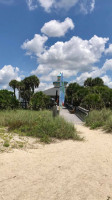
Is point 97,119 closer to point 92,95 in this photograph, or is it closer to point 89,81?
point 92,95

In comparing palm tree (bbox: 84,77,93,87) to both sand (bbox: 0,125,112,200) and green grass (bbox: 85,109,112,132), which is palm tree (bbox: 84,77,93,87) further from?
sand (bbox: 0,125,112,200)

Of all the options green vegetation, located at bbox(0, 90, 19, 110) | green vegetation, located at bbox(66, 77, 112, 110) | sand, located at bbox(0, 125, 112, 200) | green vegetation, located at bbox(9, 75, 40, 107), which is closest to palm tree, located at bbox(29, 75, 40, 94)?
green vegetation, located at bbox(9, 75, 40, 107)

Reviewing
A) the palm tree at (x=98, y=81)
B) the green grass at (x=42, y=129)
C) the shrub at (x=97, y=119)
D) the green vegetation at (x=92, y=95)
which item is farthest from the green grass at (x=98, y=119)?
the palm tree at (x=98, y=81)

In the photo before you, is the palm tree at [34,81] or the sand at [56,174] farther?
the palm tree at [34,81]

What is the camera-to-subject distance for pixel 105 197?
2617mm

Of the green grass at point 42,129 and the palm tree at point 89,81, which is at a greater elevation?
the palm tree at point 89,81

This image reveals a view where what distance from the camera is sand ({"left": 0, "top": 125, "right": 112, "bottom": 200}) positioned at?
2.66 m

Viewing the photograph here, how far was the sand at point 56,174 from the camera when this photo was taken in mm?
2662

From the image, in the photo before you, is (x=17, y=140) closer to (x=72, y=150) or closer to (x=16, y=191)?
(x=72, y=150)

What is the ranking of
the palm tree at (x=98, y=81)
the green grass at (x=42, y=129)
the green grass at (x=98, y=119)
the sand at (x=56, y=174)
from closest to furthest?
the sand at (x=56, y=174) → the green grass at (x=42, y=129) → the green grass at (x=98, y=119) → the palm tree at (x=98, y=81)

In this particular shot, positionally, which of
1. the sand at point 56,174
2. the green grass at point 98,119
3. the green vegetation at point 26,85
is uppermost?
the green vegetation at point 26,85

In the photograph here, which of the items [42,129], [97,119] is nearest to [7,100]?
[97,119]

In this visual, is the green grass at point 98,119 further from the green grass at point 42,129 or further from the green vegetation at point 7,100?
the green vegetation at point 7,100

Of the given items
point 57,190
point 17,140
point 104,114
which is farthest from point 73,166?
point 104,114
